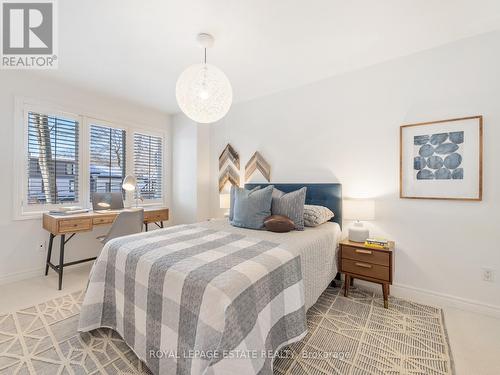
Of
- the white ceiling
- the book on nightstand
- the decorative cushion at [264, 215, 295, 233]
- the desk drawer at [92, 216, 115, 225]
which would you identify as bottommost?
the book on nightstand

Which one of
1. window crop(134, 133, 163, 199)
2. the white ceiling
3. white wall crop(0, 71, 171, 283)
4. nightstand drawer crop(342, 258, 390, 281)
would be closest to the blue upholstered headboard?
nightstand drawer crop(342, 258, 390, 281)

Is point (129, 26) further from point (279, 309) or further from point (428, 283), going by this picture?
point (428, 283)

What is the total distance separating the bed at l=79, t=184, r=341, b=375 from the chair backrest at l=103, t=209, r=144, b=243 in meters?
0.92

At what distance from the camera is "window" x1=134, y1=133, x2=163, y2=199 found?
3.84m

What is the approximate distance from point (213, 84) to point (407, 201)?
2.25m

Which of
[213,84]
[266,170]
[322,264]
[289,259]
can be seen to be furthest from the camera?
[266,170]

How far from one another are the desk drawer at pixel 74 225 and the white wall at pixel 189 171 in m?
1.57

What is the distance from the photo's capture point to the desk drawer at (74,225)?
2484mm

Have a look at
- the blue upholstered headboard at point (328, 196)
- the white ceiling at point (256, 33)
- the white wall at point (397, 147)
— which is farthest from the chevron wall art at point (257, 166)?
the white ceiling at point (256, 33)

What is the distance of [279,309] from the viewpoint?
1.33m

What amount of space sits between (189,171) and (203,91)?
232cm

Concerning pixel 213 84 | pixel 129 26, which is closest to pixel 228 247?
pixel 213 84

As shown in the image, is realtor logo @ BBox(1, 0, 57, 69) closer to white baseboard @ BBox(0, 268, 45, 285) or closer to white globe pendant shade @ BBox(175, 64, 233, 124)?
white globe pendant shade @ BBox(175, 64, 233, 124)

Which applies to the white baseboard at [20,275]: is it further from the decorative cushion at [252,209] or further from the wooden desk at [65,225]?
the decorative cushion at [252,209]
